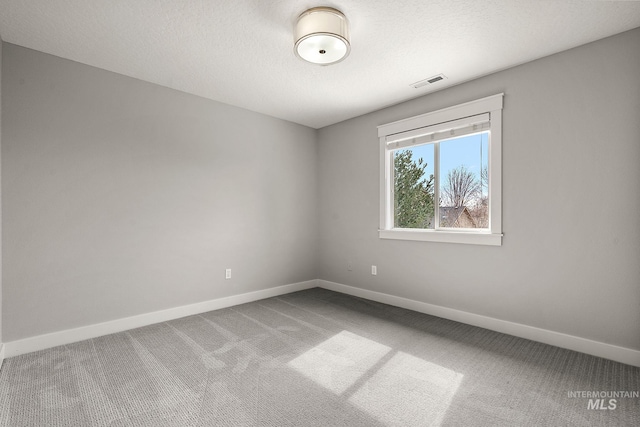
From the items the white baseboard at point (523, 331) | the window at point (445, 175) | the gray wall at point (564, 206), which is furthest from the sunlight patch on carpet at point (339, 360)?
the window at point (445, 175)

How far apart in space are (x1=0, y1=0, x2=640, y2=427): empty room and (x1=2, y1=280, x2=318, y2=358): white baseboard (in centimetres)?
2

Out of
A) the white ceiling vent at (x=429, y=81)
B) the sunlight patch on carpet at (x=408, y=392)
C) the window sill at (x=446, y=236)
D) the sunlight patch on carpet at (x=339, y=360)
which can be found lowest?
the sunlight patch on carpet at (x=339, y=360)

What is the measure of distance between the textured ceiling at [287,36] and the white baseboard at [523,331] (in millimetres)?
2530

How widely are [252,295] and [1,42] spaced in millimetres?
3503

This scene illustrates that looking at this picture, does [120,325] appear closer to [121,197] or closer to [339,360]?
[121,197]

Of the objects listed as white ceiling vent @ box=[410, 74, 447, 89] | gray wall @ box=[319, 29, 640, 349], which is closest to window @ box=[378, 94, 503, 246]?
gray wall @ box=[319, 29, 640, 349]

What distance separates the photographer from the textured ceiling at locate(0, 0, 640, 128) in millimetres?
2137

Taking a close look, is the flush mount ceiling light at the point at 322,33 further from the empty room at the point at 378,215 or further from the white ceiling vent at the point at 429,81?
the white ceiling vent at the point at 429,81

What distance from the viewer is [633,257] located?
93.0 inches

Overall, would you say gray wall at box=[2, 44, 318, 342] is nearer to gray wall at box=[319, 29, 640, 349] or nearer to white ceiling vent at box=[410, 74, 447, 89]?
white ceiling vent at box=[410, 74, 447, 89]

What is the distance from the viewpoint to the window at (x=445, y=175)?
311 centimetres

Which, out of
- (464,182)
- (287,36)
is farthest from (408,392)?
(287,36)

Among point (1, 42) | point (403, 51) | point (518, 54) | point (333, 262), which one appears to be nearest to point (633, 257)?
point (518, 54)

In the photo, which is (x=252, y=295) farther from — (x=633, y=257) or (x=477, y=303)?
(x=633, y=257)
